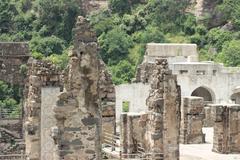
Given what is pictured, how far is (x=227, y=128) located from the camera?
26.2 metres

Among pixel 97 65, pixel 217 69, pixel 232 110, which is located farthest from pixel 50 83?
pixel 217 69

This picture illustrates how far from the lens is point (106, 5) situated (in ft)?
289

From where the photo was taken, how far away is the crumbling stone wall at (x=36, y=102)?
20359 millimetres

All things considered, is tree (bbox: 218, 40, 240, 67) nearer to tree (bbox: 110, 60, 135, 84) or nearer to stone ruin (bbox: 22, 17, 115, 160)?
tree (bbox: 110, 60, 135, 84)

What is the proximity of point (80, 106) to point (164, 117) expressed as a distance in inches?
Answer: 167

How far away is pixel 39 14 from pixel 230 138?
5471cm

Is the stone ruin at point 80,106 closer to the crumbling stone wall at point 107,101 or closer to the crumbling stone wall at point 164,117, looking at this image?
the crumbling stone wall at point 164,117

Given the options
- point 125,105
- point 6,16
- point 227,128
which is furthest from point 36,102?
point 6,16

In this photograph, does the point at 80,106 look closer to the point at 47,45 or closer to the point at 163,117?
the point at 163,117

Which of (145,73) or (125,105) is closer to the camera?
(145,73)

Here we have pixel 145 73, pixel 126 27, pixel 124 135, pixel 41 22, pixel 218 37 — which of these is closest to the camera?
pixel 124 135

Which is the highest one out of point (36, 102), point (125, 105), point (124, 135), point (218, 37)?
point (218, 37)

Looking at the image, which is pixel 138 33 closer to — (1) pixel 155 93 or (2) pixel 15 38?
(2) pixel 15 38

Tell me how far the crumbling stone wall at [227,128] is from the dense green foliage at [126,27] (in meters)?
37.9
